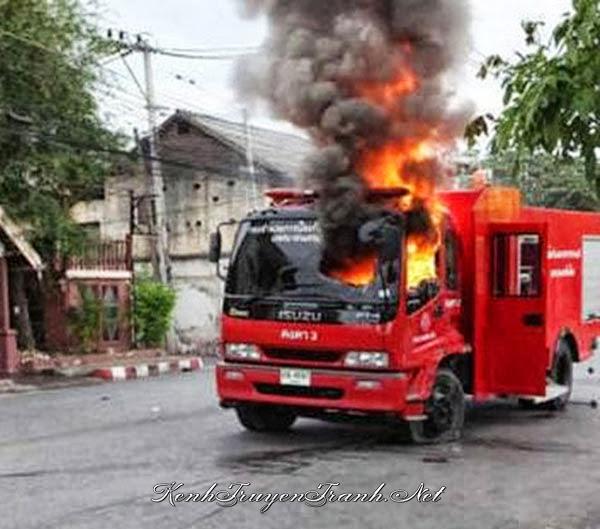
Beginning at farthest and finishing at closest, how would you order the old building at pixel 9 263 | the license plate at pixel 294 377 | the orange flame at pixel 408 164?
the old building at pixel 9 263 → the orange flame at pixel 408 164 → the license plate at pixel 294 377

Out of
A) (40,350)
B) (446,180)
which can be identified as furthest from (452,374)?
(40,350)

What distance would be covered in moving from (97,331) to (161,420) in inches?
498

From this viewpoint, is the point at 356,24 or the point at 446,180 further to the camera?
the point at 446,180

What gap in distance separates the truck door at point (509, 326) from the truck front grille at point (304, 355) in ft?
7.22

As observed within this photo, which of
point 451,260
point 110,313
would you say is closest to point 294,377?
point 451,260

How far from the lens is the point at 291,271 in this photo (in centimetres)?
962

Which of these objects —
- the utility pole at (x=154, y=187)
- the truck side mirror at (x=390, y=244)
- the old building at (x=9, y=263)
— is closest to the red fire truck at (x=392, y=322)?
the truck side mirror at (x=390, y=244)

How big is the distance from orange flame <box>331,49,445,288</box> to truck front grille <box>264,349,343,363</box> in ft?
3.68

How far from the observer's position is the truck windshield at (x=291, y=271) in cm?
924

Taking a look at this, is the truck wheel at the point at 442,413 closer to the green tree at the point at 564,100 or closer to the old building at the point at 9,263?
the green tree at the point at 564,100

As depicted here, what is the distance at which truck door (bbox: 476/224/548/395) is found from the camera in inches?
429

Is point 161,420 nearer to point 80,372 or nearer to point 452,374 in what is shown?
point 452,374

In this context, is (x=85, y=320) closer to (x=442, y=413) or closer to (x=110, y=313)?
(x=110, y=313)

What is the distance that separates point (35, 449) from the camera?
32.4ft
